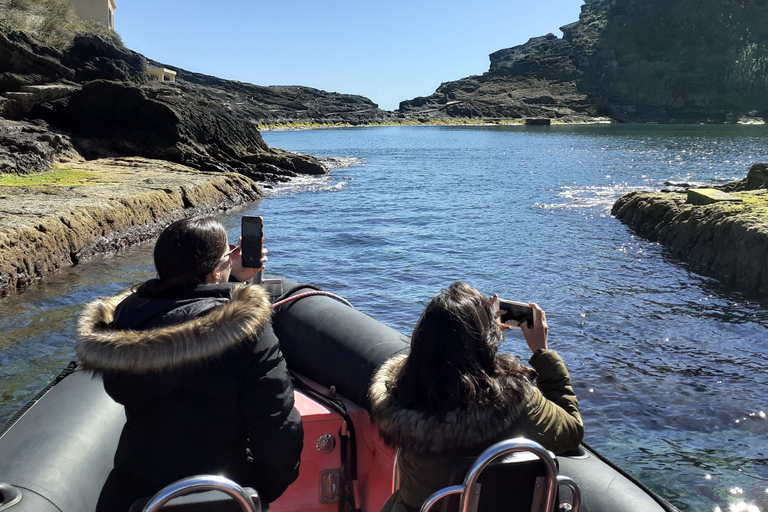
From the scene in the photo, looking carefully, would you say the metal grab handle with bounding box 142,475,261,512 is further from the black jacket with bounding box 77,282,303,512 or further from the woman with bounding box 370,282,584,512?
the woman with bounding box 370,282,584,512

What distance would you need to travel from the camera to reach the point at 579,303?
357 inches

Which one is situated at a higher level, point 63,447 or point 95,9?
point 95,9

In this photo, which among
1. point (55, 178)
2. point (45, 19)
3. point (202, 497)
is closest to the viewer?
point (202, 497)

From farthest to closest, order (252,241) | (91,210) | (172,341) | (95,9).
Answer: (95,9), (91,210), (252,241), (172,341)

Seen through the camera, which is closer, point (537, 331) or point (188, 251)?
point (188, 251)

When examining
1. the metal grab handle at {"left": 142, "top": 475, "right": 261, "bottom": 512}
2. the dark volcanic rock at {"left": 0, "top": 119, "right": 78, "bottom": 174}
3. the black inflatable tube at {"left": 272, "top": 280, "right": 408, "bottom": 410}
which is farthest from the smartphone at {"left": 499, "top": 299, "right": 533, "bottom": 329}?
the dark volcanic rock at {"left": 0, "top": 119, "right": 78, "bottom": 174}

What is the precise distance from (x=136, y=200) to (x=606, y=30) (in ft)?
417

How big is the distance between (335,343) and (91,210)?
9192 mm

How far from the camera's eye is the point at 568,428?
7.18ft

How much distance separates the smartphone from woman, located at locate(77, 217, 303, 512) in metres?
0.88

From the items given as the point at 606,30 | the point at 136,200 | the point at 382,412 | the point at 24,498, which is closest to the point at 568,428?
→ the point at 382,412

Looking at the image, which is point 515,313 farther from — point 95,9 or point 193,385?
point 95,9

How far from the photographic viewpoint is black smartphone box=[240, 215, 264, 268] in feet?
9.96

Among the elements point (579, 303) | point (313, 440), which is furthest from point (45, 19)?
point (313, 440)
